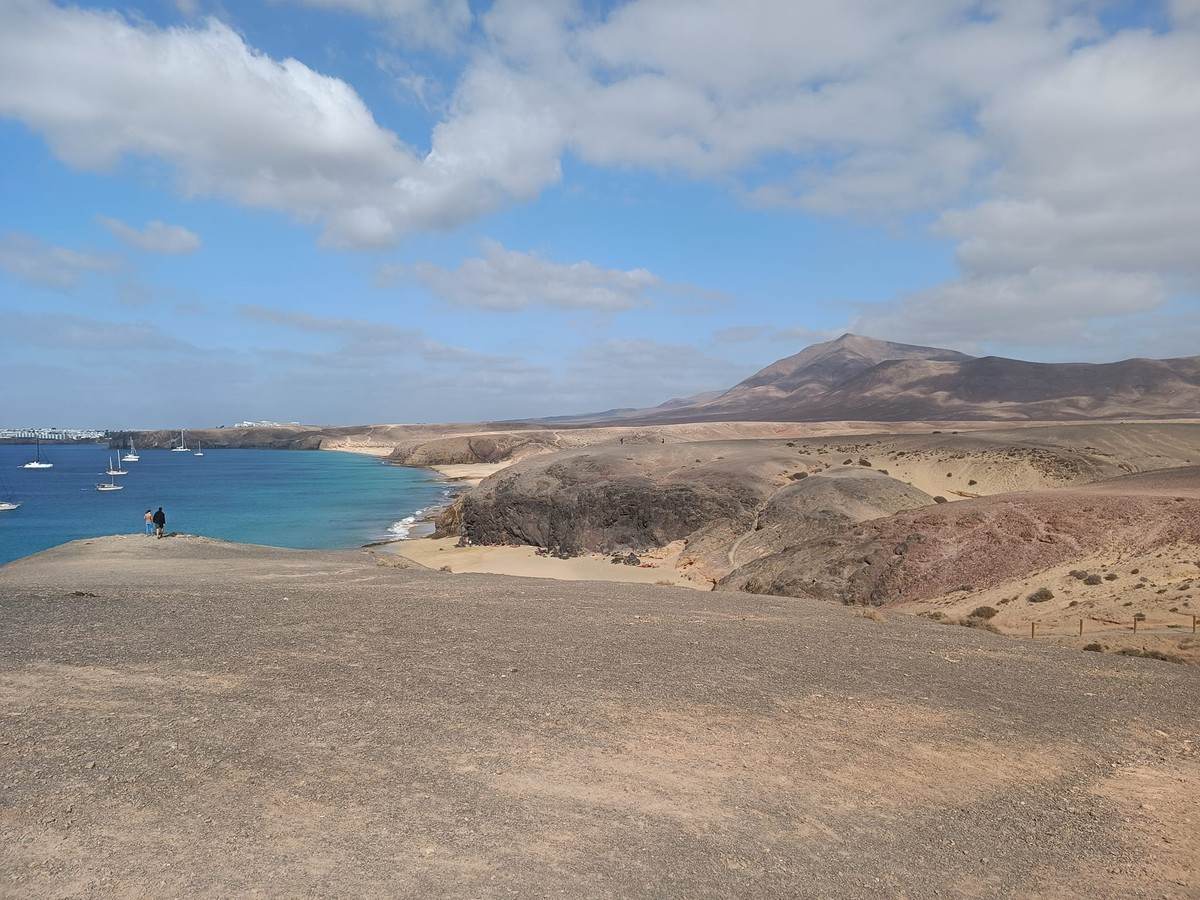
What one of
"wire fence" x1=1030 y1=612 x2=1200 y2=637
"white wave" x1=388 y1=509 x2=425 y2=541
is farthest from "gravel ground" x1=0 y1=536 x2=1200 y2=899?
"white wave" x1=388 y1=509 x2=425 y2=541

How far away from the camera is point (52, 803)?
6.75 m

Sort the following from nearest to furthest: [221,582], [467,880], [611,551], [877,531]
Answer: [467,880] < [221,582] < [877,531] < [611,551]

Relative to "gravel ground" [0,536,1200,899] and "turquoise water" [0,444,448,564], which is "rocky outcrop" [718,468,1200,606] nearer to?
"gravel ground" [0,536,1200,899]

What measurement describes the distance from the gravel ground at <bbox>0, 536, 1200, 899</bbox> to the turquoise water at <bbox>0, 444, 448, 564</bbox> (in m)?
41.5

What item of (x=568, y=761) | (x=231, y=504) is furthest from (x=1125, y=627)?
(x=231, y=504)

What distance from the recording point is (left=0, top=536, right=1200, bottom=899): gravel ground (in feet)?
20.6

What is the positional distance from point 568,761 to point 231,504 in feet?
261

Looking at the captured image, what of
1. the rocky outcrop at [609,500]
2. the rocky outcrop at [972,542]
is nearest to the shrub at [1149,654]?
the rocky outcrop at [972,542]

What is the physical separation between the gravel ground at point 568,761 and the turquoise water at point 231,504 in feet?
136

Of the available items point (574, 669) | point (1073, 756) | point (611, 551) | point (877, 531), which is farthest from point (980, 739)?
point (611, 551)

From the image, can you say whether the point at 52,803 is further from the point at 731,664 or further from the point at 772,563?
the point at 772,563

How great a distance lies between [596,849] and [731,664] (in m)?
7.00

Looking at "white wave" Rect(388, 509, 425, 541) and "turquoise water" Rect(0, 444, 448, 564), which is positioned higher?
"turquoise water" Rect(0, 444, 448, 564)

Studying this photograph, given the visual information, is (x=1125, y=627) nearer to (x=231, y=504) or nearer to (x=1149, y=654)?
(x=1149, y=654)
